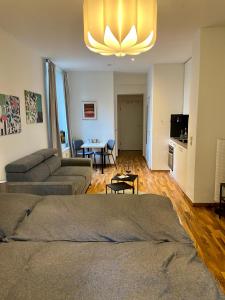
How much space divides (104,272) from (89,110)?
5757 mm

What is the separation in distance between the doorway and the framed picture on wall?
2.63 meters

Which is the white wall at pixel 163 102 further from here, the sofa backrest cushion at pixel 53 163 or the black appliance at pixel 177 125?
the sofa backrest cushion at pixel 53 163

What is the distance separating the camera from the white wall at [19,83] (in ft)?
10.8

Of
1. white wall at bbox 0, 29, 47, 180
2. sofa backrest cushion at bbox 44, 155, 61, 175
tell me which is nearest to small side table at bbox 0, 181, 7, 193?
white wall at bbox 0, 29, 47, 180

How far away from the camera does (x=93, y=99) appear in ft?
21.9

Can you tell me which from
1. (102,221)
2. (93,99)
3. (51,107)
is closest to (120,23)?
(102,221)

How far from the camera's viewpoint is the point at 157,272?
1.31 m

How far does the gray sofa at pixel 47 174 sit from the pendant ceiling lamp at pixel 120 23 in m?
1.83

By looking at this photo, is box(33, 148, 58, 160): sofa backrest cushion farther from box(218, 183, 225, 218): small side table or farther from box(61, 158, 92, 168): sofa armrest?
box(218, 183, 225, 218): small side table

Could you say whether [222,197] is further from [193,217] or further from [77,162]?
[77,162]

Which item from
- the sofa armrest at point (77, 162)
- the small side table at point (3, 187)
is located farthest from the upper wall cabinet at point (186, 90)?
the small side table at point (3, 187)

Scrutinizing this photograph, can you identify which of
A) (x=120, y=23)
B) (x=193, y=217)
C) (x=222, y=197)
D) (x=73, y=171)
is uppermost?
(x=120, y=23)

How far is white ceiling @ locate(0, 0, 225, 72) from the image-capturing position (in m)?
2.56

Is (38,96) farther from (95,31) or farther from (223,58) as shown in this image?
(223,58)
